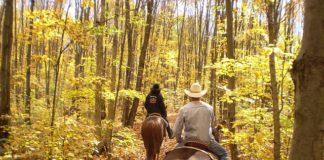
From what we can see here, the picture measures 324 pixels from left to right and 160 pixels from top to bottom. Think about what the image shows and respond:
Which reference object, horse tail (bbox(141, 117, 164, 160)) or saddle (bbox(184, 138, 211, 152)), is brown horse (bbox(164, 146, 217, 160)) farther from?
horse tail (bbox(141, 117, 164, 160))

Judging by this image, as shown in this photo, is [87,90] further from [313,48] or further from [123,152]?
[313,48]

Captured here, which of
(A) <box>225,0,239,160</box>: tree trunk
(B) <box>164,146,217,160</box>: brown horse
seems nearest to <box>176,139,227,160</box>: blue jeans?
(B) <box>164,146,217,160</box>: brown horse

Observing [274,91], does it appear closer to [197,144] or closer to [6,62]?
[197,144]

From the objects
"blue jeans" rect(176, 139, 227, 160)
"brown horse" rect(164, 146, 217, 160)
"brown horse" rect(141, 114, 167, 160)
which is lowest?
"brown horse" rect(141, 114, 167, 160)

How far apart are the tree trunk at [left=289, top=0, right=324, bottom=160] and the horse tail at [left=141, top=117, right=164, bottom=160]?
772cm

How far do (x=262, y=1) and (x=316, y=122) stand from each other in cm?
547

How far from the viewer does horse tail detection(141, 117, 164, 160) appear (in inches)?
361

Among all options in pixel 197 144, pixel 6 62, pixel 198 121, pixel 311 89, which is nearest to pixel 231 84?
pixel 198 121

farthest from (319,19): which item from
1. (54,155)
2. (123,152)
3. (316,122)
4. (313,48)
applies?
(123,152)

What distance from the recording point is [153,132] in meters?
9.13

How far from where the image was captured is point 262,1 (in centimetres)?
647

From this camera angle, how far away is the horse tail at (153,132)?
9172mm

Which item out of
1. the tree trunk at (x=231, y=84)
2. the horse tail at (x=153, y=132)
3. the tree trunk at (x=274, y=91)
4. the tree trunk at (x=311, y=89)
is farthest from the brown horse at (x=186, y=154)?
the horse tail at (x=153, y=132)

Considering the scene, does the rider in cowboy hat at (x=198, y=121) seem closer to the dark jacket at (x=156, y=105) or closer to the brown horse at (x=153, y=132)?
the brown horse at (x=153, y=132)
